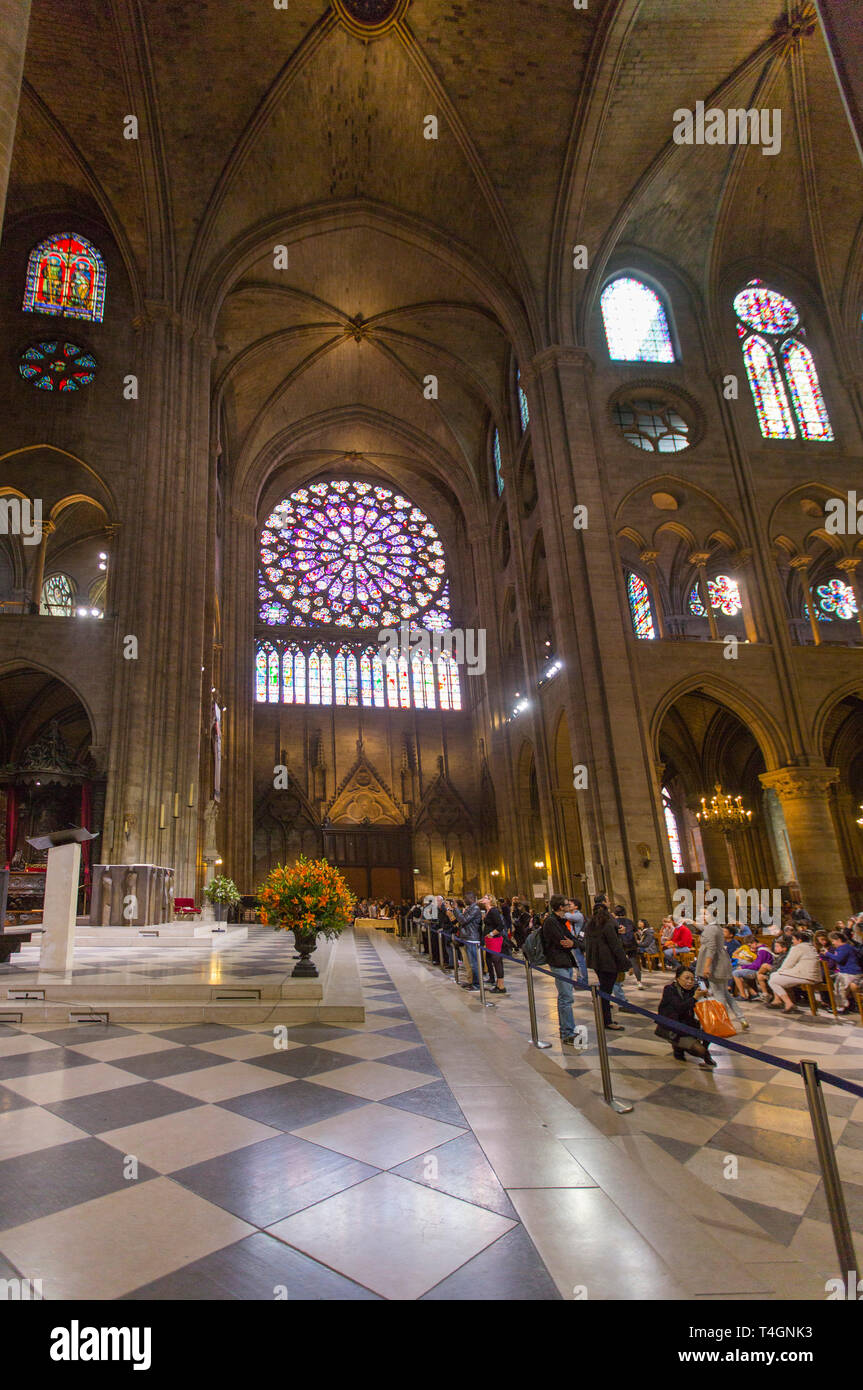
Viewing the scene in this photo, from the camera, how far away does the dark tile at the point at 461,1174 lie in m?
2.46

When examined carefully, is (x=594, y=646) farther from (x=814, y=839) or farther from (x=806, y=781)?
(x=814, y=839)

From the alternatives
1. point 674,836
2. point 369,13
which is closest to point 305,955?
point 369,13

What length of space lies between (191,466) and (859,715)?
70.1ft

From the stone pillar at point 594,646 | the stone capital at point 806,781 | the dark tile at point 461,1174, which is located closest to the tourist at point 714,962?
the dark tile at point 461,1174

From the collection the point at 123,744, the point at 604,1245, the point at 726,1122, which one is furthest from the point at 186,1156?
the point at 123,744

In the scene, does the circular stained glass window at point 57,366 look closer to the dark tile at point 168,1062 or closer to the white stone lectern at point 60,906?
the white stone lectern at point 60,906

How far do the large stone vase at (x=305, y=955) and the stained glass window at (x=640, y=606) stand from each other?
2020 cm

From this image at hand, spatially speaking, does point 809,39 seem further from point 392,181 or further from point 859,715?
point 859,715

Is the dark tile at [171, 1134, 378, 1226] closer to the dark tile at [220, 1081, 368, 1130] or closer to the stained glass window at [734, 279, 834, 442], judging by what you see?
the dark tile at [220, 1081, 368, 1130]

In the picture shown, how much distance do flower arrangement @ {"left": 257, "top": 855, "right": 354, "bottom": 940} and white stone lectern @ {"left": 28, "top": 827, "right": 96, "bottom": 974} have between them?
1.82m

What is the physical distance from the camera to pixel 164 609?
16.3 meters

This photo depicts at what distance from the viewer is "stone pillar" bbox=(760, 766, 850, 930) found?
55.3 feet

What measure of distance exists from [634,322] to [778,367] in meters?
4.74

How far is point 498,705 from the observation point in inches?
1048
